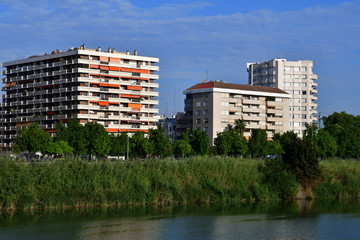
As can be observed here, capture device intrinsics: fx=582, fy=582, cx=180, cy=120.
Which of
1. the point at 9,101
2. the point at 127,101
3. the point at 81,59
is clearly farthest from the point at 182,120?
the point at 9,101

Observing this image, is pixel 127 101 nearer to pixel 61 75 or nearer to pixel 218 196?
pixel 61 75

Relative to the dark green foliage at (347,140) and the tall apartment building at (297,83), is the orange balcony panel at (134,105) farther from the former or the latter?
the tall apartment building at (297,83)

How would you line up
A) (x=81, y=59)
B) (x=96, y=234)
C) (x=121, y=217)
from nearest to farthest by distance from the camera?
1. (x=96, y=234)
2. (x=121, y=217)
3. (x=81, y=59)

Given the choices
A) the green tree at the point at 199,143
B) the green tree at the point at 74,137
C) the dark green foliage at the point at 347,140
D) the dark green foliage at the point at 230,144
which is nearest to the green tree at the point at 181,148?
the green tree at the point at 199,143

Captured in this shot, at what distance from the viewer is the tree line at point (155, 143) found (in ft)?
327

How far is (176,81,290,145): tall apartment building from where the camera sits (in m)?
142

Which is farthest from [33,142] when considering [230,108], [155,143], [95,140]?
[230,108]

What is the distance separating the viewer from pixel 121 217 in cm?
4344

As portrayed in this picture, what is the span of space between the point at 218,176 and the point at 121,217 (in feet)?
46.5

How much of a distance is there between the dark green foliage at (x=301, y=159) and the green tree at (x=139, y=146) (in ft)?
161

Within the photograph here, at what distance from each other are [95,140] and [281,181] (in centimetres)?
5120

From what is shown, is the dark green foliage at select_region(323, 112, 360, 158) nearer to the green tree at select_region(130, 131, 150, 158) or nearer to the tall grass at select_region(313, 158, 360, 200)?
the green tree at select_region(130, 131, 150, 158)

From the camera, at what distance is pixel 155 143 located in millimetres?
107125

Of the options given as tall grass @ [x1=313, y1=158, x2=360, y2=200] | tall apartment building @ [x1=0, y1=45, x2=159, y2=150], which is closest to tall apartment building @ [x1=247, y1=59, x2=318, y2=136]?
tall apartment building @ [x1=0, y1=45, x2=159, y2=150]
